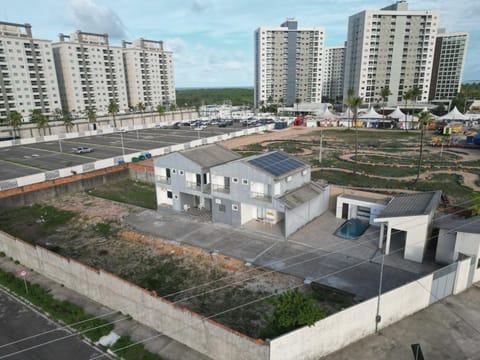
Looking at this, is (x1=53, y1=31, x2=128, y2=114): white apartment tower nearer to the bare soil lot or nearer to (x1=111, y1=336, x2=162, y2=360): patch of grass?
the bare soil lot

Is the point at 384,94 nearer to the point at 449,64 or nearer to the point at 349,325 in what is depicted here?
the point at 449,64

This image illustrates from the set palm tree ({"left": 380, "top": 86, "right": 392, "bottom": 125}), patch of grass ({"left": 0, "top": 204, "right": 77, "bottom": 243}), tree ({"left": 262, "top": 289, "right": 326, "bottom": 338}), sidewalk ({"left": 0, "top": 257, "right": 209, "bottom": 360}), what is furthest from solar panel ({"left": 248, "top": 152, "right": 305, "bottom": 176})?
palm tree ({"left": 380, "top": 86, "right": 392, "bottom": 125})

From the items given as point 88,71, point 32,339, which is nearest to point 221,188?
point 32,339

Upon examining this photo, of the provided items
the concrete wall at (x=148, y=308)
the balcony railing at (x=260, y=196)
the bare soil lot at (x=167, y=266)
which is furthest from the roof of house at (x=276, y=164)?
the concrete wall at (x=148, y=308)

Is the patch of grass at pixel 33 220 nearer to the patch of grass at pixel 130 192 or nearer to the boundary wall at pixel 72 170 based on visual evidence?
the boundary wall at pixel 72 170

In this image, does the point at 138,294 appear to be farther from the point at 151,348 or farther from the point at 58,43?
the point at 58,43

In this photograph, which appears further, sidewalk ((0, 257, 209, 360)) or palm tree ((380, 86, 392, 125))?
palm tree ((380, 86, 392, 125))
